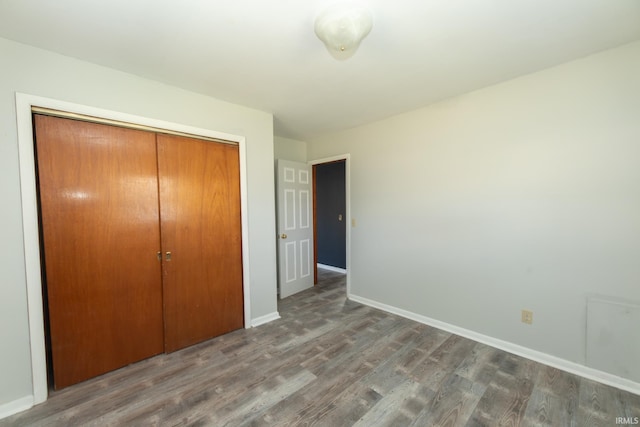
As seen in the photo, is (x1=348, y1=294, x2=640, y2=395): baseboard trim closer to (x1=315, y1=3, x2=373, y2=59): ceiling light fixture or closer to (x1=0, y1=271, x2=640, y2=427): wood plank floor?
(x1=0, y1=271, x2=640, y2=427): wood plank floor

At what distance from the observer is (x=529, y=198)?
2133 mm

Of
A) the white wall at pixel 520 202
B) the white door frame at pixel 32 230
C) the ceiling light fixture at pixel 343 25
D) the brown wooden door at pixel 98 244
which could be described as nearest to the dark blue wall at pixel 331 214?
the white wall at pixel 520 202

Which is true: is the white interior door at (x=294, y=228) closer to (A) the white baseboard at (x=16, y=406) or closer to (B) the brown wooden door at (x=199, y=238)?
(B) the brown wooden door at (x=199, y=238)

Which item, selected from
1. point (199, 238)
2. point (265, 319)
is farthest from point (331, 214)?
point (199, 238)

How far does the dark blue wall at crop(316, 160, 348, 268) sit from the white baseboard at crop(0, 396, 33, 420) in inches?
166

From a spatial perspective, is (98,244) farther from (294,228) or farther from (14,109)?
(294,228)

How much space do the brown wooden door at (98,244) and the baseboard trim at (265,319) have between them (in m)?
0.89

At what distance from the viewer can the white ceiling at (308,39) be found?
53.6 inches

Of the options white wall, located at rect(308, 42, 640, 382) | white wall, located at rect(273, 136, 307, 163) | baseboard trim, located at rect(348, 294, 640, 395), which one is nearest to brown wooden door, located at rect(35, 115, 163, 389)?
white wall, located at rect(273, 136, 307, 163)

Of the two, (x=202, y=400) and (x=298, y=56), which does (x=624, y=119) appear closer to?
(x=298, y=56)

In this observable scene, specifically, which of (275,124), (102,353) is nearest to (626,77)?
(275,124)

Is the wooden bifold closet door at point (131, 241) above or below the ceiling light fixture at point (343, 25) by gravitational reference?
below

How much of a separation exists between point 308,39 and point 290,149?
2.40 meters

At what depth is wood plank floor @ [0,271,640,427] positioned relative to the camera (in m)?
1.58
